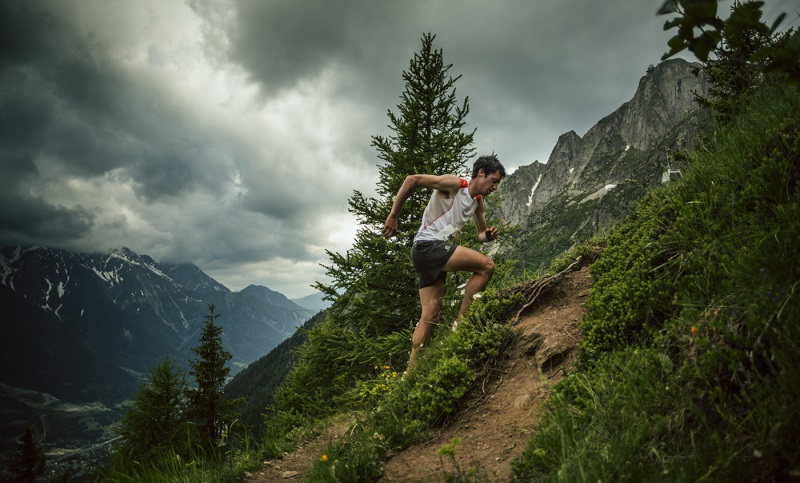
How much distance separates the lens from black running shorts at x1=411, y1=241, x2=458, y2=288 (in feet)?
15.4

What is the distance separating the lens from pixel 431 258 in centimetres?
476

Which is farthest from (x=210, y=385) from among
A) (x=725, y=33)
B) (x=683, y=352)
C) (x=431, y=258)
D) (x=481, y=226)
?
(x=725, y=33)

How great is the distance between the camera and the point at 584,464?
191cm

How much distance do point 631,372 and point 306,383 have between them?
10508mm

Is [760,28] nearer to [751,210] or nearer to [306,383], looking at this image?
[751,210]

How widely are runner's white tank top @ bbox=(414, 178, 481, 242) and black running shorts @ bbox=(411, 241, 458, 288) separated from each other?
0.34 feet

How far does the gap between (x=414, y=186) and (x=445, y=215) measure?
1.95 ft

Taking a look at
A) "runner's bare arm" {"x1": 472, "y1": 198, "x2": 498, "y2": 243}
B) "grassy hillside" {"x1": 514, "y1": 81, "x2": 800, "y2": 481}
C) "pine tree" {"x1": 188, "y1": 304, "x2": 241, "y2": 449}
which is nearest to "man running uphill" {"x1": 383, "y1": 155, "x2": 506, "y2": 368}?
"runner's bare arm" {"x1": 472, "y1": 198, "x2": 498, "y2": 243}

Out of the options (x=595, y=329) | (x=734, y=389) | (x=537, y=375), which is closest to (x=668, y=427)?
(x=734, y=389)

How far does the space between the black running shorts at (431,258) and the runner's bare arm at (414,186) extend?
477 millimetres

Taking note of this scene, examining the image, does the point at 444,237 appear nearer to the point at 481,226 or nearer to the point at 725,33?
the point at 481,226

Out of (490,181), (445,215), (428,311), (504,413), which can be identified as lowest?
(504,413)

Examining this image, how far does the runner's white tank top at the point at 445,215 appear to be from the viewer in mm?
4832

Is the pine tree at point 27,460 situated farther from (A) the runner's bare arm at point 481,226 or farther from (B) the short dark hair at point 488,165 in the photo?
(B) the short dark hair at point 488,165
